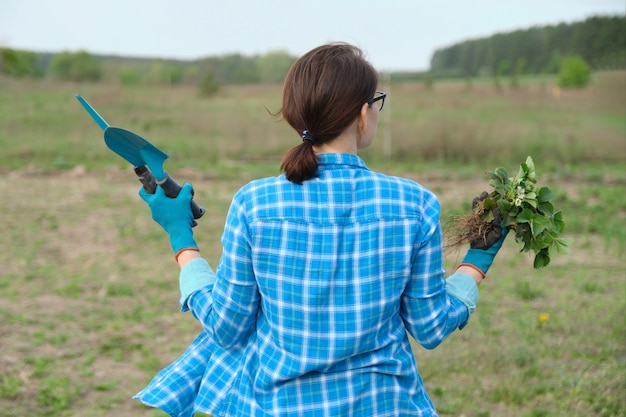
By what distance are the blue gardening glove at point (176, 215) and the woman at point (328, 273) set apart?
218 millimetres

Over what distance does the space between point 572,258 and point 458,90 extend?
23.3 metres

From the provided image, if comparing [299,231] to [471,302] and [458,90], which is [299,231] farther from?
[458,90]

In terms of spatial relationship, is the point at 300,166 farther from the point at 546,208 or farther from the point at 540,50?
the point at 540,50

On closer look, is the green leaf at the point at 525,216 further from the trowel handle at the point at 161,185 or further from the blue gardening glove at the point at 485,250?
the trowel handle at the point at 161,185

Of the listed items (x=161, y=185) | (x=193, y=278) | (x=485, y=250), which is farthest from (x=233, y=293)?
(x=485, y=250)

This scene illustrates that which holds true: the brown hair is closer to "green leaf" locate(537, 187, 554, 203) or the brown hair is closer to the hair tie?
the hair tie

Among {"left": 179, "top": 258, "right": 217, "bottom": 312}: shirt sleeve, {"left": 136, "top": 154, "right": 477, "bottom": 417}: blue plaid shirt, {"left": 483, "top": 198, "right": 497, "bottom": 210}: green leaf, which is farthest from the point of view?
{"left": 483, "top": 198, "right": 497, "bottom": 210}: green leaf

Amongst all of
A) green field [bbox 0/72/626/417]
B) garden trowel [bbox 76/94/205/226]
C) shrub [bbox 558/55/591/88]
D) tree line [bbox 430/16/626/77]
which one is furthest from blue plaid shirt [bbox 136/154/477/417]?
shrub [bbox 558/55/591/88]

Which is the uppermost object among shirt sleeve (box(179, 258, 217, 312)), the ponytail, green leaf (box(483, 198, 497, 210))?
the ponytail

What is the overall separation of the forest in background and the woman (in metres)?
9.82

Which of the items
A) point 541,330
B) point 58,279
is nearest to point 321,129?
point 541,330

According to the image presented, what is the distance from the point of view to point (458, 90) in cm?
2869

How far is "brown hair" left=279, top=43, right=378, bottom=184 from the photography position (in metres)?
1.39

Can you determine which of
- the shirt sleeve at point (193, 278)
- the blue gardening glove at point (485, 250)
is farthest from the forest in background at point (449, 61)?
the shirt sleeve at point (193, 278)
